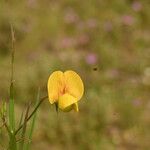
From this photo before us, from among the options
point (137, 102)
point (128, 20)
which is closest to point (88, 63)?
point (137, 102)

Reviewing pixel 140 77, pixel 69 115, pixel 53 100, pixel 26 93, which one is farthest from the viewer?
pixel 140 77

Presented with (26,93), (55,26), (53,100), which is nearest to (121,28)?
(55,26)

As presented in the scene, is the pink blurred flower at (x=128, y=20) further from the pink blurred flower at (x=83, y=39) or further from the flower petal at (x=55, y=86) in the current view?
the flower petal at (x=55, y=86)

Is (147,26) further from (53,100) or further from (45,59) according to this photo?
(53,100)

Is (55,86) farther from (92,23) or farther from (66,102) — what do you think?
(92,23)

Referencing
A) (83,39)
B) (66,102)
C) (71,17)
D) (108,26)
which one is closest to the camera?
(66,102)

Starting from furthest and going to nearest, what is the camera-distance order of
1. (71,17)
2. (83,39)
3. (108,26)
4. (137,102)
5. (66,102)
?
1. (71,17)
2. (108,26)
3. (83,39)
4. (137,102)
5. (66,102)

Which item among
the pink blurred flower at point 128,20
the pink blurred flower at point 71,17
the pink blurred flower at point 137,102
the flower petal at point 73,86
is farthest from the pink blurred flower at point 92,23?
the flower petal at point 73,86
